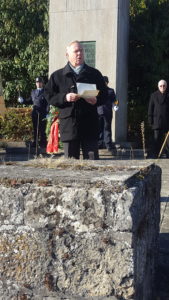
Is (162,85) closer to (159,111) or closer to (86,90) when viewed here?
(159,111)

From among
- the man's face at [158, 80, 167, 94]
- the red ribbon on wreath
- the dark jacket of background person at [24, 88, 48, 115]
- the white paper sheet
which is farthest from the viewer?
the dark jacket of background person at [24, 88, 48, 115]

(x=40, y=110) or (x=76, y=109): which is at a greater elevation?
(x=76, y=109)

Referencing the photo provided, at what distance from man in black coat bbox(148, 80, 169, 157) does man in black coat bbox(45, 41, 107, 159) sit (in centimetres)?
636

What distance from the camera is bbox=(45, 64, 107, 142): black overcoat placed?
499cm

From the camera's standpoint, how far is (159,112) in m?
11.3

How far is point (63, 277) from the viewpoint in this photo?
2.52m

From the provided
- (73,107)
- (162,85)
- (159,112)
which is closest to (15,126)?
(159,112)

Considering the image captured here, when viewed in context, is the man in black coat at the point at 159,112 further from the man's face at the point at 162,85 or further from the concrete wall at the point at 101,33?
the concrete wall at the point at 101,33

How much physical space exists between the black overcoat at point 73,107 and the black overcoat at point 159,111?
6.34m

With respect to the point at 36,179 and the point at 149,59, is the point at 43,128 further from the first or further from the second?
the point at 36,179

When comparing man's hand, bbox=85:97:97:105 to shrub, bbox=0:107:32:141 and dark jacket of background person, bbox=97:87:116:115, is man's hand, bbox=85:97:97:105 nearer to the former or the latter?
dark jacket of background person, bbox=97:87:116:115

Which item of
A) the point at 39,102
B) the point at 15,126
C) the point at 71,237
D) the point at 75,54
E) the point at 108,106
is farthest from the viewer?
the point at 15,126

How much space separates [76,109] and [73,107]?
35 mm

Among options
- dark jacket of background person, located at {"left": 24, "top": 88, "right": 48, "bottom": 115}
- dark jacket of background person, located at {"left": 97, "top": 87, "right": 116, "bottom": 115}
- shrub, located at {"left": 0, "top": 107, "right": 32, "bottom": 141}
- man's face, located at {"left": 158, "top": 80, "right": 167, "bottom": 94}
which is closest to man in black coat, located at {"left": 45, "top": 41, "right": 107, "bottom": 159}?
dark jacket of background person, located at {"left": 97, "top": 87, "right": 116, "bottom": 115}
